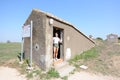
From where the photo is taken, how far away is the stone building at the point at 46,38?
9.89 m

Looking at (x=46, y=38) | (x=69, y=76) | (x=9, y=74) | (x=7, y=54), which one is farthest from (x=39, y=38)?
(x=7, y=54)

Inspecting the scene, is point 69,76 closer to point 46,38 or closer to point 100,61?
point 46,38

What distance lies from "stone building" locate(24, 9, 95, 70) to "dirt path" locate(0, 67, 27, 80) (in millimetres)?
1363

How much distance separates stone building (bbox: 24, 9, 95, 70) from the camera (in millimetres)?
A: 9891

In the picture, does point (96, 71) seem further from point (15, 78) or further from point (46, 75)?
point (15, 78)

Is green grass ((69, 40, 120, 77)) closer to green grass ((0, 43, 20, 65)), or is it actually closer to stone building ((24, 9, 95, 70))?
stone building ((24, 9, 95, 70))

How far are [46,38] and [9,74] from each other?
292 centimetres

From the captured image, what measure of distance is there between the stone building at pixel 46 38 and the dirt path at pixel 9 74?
1.36m

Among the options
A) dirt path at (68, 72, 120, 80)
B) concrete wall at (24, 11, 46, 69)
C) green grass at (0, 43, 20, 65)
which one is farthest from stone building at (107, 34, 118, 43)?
concrete wall at (24, 11, 46, 69)

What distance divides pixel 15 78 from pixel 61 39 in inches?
169

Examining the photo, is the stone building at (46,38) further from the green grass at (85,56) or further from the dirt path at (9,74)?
the dirt path at (9,74)

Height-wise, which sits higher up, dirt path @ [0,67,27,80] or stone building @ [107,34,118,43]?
stone building @ [107,34,118,43]

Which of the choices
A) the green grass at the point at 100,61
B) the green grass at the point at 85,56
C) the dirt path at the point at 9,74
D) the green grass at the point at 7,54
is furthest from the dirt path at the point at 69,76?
the green grass at the point at 85,56

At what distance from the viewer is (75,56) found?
44.6 feet
